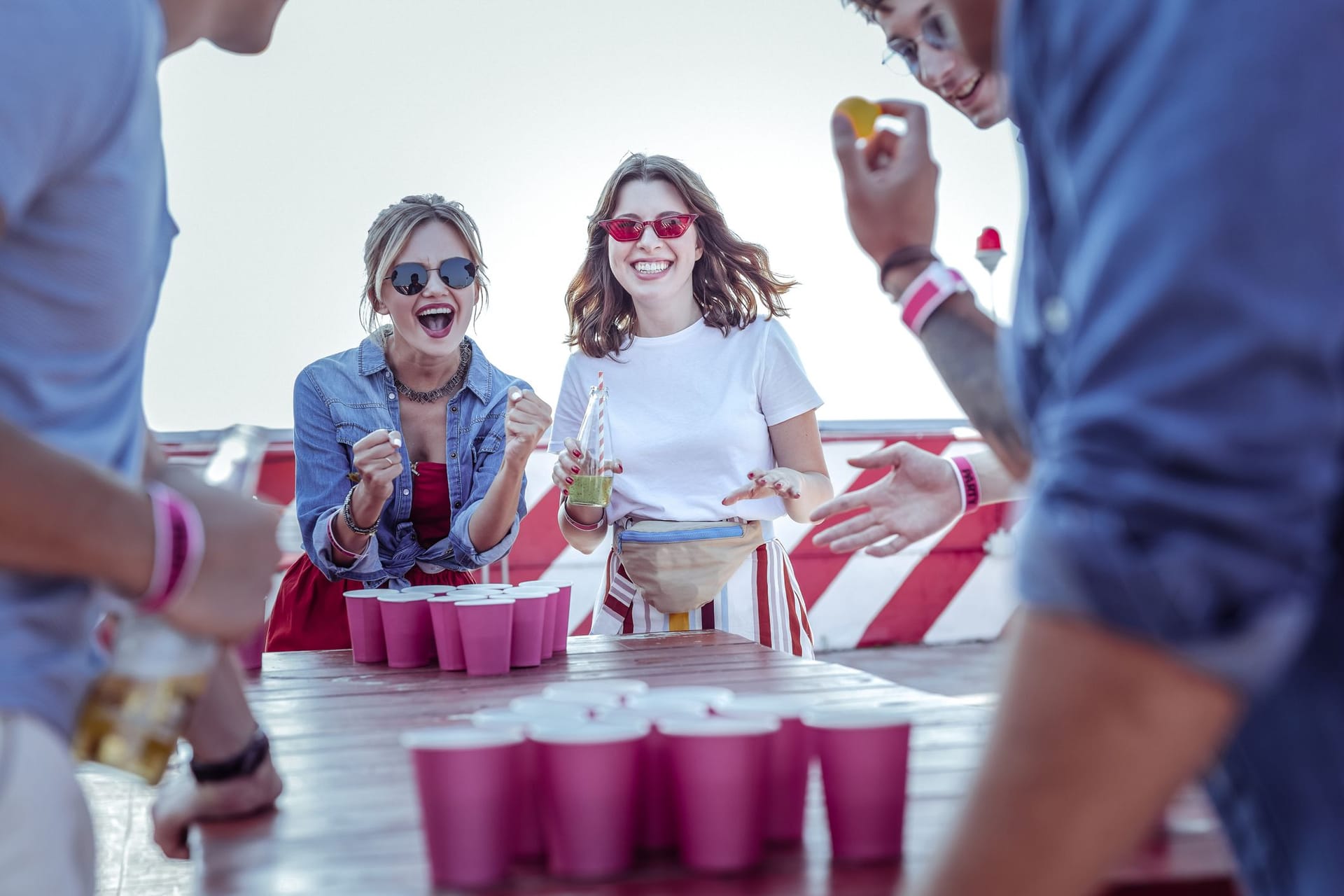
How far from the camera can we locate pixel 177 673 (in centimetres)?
85

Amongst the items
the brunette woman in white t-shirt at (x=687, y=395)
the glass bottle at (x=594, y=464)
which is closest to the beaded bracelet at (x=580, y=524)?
the brunette woman in white t-shirt at (x=687, y=395)

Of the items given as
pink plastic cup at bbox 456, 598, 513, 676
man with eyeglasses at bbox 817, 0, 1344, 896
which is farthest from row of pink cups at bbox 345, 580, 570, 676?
man with eyeglasses at bbox 817, 0, 1344, 896

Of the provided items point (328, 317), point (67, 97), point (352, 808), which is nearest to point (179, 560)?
point (67, 97)

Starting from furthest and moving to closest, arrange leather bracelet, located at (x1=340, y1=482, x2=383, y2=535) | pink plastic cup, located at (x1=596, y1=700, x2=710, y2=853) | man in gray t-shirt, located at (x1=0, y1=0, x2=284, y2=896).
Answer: leather bracelet, located at (x1=340, y1=482, x2=383, y2=535)
pink plastic cup, located at (x1=596, y1=700, x2=710, y2=853)
man in gray t-shirt, located at (x1=0, y1=0, x2=284, y2=896)

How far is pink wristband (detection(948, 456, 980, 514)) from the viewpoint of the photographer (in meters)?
1.71

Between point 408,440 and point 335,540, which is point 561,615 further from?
point 408,440

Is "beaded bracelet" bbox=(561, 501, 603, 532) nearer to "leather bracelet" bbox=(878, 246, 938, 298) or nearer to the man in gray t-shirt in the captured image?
"leather bracelet" bbox=(878, 246, 938, 298)

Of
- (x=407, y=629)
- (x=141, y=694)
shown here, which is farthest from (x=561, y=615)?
(x=141, y=694)

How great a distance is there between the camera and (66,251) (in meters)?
0.81

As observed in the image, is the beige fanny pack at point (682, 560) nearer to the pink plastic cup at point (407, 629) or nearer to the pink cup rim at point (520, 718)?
the pink plastic cup at point (407, 629)

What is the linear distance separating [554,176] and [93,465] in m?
5.23

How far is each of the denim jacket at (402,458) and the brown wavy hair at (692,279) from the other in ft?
1.24

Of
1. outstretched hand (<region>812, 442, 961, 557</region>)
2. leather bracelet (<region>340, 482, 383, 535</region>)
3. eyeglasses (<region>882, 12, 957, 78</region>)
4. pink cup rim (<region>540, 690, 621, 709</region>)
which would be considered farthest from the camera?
leather bracelet (<region>340, 482, 383, 535</region>)

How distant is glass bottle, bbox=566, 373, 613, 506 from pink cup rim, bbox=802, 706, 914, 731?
1.81m
